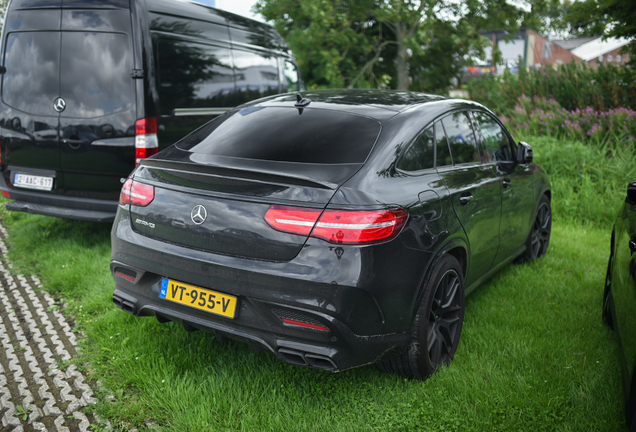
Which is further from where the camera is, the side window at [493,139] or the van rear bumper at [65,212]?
the van rear bumper at [65,212]

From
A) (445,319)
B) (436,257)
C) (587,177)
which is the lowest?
(445,319)

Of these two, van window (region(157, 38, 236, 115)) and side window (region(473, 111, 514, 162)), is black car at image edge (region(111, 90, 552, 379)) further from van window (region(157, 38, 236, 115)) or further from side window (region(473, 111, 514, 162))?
van window (region(157, 38, 236, 115))

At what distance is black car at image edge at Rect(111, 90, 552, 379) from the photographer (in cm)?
238

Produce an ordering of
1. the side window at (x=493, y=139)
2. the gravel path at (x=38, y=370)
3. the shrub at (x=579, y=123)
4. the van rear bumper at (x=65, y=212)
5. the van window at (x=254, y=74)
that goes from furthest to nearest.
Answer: the shrub at (x=579, y=123) < the van window at (x=254, y=74) < the van rear bumper at (x=65, y=212) < the side window at (x=493, y=139) < the gravel path at (x=38, y=370)

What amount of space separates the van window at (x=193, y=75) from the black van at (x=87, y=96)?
0.7 inches

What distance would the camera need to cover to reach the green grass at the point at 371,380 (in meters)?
2.64

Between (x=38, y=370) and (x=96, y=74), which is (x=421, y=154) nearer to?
(x=38, y=370)

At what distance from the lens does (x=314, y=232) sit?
2.36 m

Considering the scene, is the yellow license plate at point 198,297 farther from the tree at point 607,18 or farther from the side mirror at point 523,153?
the tree at point 607,18

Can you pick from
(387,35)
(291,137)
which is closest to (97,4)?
(291,137)

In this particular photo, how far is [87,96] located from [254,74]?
2526 millimetres

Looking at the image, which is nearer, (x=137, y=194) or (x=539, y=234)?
(x=137, y=194)

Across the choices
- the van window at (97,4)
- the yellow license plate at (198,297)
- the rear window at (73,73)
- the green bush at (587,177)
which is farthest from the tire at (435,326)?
the green bush at (587,177)

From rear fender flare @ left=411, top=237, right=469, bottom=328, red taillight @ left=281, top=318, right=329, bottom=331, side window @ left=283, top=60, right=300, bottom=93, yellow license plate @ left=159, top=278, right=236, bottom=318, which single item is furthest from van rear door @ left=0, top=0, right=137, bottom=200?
side window @ left=283, top=60, right=300, bottom=93
